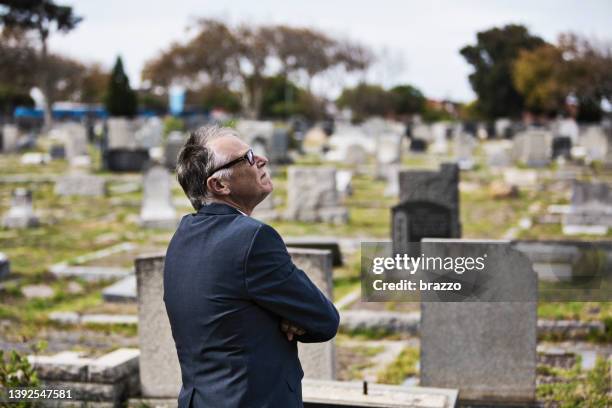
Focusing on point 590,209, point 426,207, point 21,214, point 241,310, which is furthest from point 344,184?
point 241,310

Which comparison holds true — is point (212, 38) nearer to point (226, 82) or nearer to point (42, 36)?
point (226, 82)

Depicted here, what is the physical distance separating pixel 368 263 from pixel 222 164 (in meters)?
1.88

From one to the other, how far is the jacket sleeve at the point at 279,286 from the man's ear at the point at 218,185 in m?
0.23

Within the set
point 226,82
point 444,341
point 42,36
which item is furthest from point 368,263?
point 226,82

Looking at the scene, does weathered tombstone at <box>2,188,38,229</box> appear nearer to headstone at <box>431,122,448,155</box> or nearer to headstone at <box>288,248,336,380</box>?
headstone at <box>288,248,336,380</box>

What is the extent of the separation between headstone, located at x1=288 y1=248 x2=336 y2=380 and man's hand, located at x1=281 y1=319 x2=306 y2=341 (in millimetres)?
2500

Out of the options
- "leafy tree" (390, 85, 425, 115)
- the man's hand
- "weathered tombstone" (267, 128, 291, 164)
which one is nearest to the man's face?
the man's hand

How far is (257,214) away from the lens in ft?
47.9

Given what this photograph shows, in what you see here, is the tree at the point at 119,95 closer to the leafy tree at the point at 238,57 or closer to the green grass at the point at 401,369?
the leafy tree at the point at 238,57

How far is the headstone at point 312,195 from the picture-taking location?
14375 millimetres

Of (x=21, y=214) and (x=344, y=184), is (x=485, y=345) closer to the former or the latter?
(x=21, y=214)

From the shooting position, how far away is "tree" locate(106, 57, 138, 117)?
39688 mm

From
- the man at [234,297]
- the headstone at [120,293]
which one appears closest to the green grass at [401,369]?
the man at [234,297]

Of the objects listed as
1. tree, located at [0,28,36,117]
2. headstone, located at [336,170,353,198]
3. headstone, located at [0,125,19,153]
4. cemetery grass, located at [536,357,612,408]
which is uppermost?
tree, located at [0,28,36,117]
